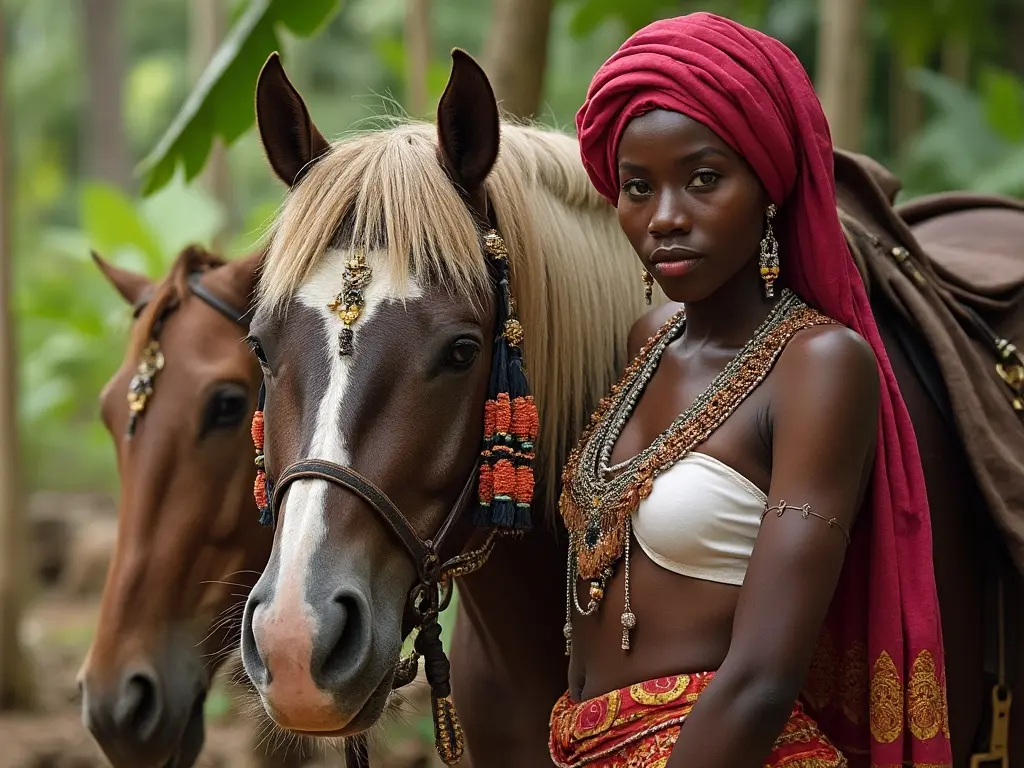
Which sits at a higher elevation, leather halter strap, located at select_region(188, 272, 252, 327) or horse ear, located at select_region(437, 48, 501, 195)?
horse ear, located at select_region(437, 48, 501, 195)

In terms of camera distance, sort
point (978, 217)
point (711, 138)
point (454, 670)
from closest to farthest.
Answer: point (711, 138) < point (454, 670) < point (978, 217)

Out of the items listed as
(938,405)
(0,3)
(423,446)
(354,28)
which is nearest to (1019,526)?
(938,405)

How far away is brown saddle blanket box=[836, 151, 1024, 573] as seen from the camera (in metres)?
2.40

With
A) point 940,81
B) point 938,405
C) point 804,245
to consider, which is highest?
point 940,81

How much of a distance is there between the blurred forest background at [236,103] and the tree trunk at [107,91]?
34 millimetres

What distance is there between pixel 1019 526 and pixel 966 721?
17.8 inches

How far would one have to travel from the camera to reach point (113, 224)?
870 centimetres

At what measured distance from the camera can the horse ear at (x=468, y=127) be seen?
2244 millimetres

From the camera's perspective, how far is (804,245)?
2.03 meters

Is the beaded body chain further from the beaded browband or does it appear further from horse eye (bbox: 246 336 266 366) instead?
horse eye (bbox: 246 336 266 366)

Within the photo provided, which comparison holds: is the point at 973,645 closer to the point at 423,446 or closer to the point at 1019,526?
the point at 1019,526

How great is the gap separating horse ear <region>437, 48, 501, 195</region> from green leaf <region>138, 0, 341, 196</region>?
219cm

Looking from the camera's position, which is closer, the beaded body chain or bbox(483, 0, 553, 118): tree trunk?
the beaded body chain

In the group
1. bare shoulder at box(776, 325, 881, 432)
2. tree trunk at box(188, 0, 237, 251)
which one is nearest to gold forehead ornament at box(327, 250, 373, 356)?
bare shoulder at box(776, 325, 881, 432)
